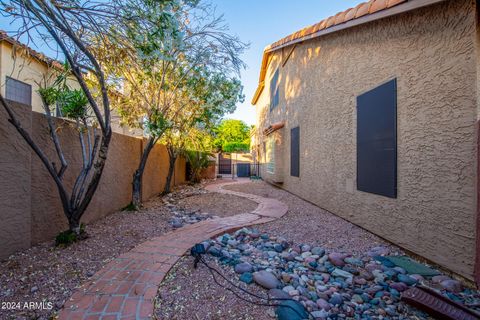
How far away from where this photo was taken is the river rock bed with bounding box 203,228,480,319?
8.05 feet

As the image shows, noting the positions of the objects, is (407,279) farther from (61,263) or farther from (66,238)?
(66,238)

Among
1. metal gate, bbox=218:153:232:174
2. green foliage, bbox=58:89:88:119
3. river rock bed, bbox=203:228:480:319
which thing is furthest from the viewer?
metal gate, bbox=218:153:232:174

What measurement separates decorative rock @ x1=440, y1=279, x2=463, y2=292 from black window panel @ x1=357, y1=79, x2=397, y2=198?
4.71 ft

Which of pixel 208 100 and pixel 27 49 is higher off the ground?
pixel 208 100

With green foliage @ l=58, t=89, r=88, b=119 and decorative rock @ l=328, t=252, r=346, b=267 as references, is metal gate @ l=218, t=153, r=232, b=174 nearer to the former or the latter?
green foliage @ l=58, t=89, r=88, b=119

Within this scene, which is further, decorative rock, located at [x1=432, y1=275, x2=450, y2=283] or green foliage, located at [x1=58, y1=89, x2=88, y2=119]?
green foliage, located at [x1=58, y1=89, x2=88, y2=119]

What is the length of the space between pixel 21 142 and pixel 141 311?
9.61 feet

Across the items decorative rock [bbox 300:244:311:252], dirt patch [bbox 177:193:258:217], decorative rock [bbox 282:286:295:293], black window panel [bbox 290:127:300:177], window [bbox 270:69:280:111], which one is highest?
window [bbox 270:69:280:111]

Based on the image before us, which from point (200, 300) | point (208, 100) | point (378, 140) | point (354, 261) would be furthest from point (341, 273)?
point (208, 100)

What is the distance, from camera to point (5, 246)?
9.91 ft

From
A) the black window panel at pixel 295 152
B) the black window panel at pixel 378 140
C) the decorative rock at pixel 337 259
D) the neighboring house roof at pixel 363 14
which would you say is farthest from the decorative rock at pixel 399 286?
the black window panel at pixel 295 152

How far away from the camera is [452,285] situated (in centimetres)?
278

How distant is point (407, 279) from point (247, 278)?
80.8 inches

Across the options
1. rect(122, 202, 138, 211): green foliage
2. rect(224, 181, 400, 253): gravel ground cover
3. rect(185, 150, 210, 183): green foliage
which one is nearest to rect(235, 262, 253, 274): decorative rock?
rect(224, 181, 400, 253): gravel ground cover
